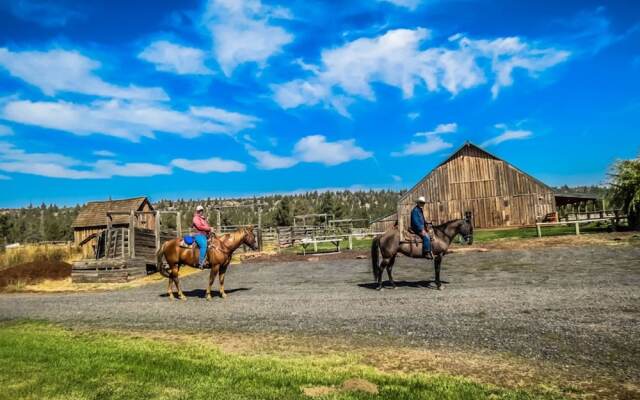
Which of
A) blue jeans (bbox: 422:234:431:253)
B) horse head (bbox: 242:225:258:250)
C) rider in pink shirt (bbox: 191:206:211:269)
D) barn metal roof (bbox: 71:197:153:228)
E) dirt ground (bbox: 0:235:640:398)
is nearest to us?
dirt ground (bbox: 0:235:640:398)

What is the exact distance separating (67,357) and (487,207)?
39.6 meters

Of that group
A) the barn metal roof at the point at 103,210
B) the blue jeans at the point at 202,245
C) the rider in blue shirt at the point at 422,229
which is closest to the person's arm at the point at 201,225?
the blue jeans at the point at 202,245

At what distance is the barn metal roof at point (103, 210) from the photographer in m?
42.0

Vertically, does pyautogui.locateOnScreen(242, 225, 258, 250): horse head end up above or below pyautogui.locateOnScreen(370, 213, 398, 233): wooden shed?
below

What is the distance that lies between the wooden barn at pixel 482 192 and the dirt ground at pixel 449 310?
812 inches

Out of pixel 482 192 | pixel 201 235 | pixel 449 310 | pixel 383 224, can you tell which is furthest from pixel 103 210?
pixel 449 310

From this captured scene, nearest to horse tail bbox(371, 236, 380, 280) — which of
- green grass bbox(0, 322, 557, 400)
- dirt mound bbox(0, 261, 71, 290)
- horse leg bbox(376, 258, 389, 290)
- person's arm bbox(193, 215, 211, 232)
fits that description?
horse leg bbox(376, 258, 389, 290)

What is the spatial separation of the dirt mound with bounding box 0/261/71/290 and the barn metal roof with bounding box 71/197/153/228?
1545 centimetres

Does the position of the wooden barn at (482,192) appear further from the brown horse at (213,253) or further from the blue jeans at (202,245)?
the blue jeans at (202,245)

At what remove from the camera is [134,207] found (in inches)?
1772

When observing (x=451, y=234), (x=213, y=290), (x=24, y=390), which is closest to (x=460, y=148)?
(x=451, y=234)

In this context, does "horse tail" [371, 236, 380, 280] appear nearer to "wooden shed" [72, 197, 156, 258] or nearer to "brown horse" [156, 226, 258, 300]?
"brown horse" [156, 226, 258, 300]

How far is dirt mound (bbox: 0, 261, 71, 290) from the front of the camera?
71.5 ft

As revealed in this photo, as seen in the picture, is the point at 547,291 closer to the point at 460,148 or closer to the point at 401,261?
the point at 401,261
